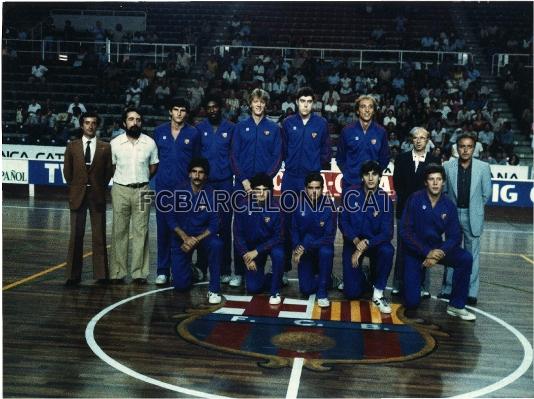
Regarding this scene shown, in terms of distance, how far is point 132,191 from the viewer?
7066 mm

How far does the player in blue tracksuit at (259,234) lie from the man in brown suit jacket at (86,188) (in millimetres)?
1457

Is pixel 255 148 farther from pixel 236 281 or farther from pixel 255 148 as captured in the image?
pixel 236 281

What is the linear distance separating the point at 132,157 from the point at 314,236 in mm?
2041

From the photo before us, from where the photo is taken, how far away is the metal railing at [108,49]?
19.3 metres

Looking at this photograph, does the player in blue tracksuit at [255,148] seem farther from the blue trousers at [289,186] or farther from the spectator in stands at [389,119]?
the spectator in stands at [389,119]

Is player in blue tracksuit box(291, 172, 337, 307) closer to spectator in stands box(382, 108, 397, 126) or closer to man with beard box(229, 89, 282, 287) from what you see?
man with beard box(229, 89, 282, 287)

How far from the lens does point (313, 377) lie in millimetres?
4629

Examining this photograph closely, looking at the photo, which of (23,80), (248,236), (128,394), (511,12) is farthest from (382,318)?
(511,12)

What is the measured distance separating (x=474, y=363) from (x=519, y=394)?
618mm

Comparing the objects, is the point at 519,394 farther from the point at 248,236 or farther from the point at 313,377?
the point at 248,236

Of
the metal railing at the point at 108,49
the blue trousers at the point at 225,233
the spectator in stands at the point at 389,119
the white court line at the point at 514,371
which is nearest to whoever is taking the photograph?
the white court line at the point at 514,371

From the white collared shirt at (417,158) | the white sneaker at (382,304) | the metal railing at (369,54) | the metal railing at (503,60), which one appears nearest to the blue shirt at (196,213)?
the white sneaker at (382,304)

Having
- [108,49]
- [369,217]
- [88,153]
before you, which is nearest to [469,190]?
[369,217]

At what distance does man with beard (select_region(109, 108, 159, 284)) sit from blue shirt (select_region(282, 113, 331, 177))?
4.61 feet
